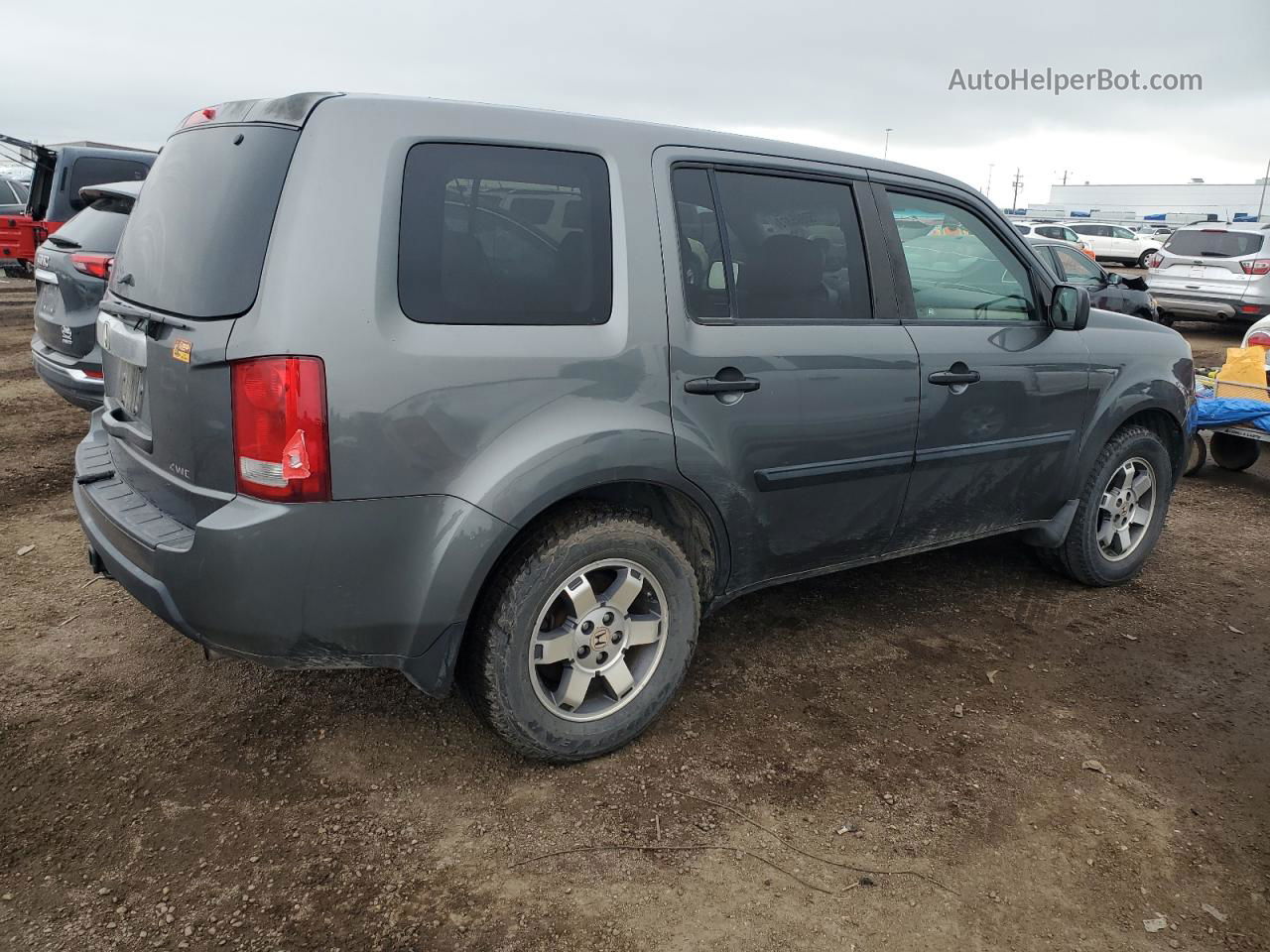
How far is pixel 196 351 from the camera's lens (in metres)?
2.39

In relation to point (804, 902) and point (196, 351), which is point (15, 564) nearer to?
point (196, 351)

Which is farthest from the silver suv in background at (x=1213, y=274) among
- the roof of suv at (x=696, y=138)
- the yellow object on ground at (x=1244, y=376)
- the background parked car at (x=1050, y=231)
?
the roof of suv at (x=696, y=138)

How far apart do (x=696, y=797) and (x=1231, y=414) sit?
503 cm

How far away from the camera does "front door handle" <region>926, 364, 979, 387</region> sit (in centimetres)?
349

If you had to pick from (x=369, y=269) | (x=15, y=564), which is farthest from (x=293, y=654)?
(x=15, y=564)

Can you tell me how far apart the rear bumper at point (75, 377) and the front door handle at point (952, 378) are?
14.1 ft

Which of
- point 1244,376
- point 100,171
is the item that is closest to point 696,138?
point 1244,376

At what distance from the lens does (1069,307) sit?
386 cm

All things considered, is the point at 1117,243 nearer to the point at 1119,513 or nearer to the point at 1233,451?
the point at 1233,451

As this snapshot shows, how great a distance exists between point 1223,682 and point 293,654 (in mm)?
3371

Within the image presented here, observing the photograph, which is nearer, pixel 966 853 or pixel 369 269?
pixel 369 269

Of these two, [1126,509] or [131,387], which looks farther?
[1126,509]

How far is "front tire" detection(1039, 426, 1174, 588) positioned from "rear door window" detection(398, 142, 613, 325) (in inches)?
106

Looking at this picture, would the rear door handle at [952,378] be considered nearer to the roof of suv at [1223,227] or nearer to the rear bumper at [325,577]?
the rear bumper at [325,577]
